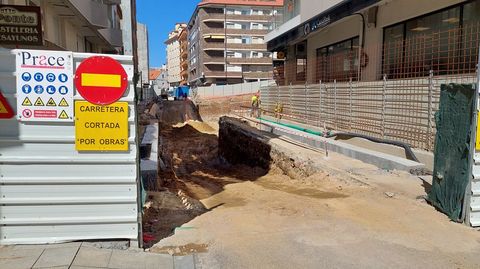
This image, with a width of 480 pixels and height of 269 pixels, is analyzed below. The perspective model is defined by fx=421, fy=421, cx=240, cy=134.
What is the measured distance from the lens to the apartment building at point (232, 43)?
77.1m

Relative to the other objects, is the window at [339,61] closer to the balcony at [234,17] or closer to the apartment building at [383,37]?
the apartment building at [383,37]

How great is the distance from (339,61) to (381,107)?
22.5ft

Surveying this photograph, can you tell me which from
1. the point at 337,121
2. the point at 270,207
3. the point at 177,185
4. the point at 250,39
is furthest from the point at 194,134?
the point at 250,39

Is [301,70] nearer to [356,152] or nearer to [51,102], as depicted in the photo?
[356,152]

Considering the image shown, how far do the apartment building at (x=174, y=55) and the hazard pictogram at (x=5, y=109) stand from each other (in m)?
117

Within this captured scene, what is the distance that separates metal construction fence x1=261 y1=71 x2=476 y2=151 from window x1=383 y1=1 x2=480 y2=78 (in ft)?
3.34

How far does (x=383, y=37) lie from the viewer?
14.8 metres

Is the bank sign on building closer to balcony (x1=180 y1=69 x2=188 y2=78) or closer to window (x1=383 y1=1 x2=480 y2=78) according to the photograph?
window (x1=383 y1=1 x2=480 y2=78)

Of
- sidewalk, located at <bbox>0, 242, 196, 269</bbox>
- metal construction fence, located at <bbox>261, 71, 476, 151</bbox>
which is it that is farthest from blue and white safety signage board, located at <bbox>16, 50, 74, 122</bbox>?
metal construction fence, located at <bbox>261, 71, 476, 151</bbox>

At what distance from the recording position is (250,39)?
255 ft

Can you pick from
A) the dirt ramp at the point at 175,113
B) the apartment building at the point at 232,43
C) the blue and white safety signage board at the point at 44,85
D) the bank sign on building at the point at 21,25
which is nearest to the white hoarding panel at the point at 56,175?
the blue and white safety signage board at the point at 44,85

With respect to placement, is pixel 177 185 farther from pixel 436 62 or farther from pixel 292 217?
pixel 436 62

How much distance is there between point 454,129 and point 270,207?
2936 mm

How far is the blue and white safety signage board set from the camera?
414 cm
